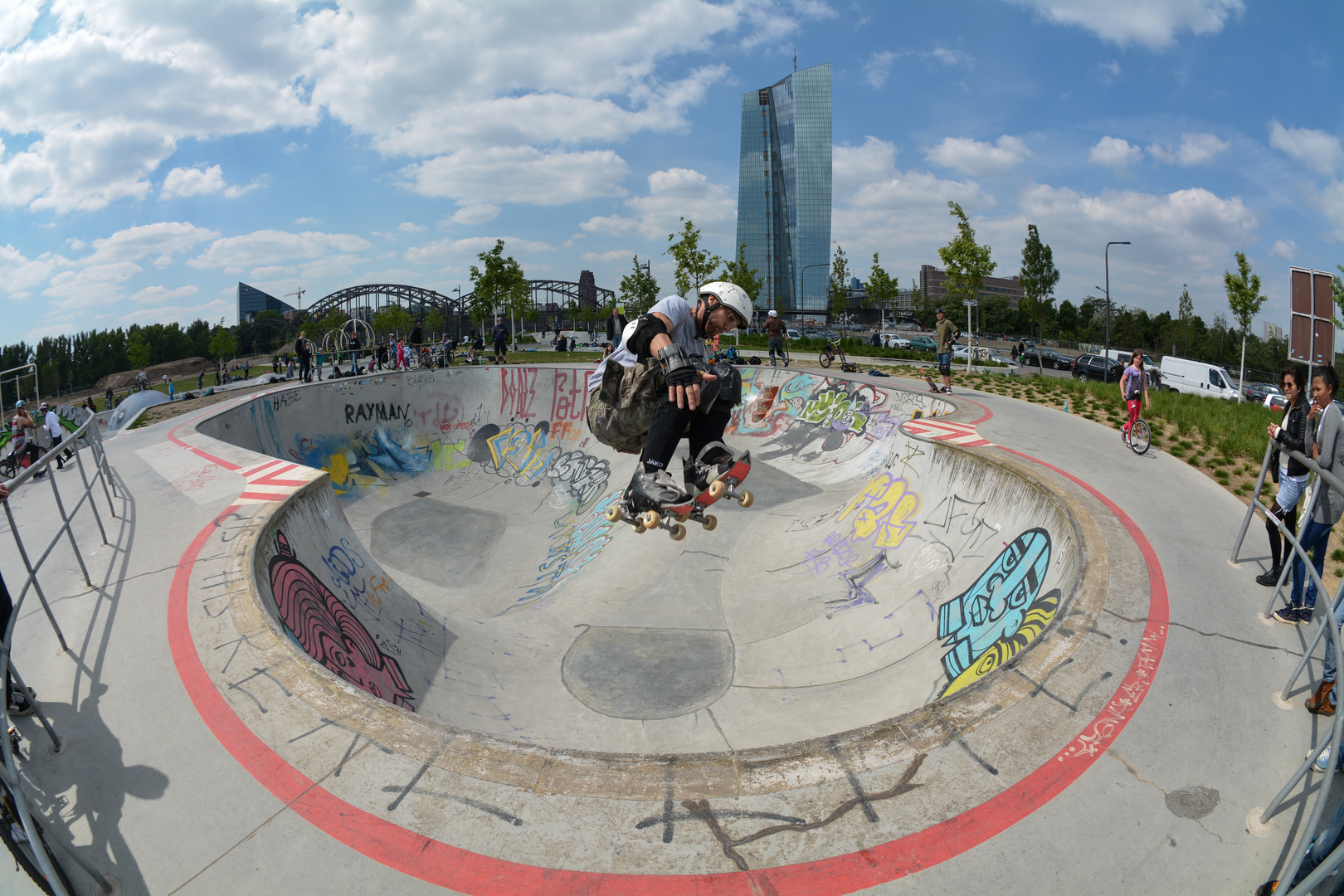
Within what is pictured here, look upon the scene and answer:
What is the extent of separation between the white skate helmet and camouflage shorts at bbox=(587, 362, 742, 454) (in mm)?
421

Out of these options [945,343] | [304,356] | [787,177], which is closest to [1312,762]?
[945,343]

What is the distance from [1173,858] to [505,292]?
133 ft

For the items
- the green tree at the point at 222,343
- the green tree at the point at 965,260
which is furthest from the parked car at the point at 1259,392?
the green tree at the point at 222,343

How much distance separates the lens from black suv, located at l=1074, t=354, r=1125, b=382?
29422mm

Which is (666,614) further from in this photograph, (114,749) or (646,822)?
(114,749)

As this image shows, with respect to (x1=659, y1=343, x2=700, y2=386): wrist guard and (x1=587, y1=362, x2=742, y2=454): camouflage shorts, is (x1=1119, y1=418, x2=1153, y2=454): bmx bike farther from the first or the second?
(x1=659, y1=343, x2=700, y2=386): wrist guard

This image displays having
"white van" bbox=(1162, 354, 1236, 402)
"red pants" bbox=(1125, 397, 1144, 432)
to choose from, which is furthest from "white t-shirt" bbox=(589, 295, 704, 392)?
"white van" bbox=(1162, 354, 1236, 402)

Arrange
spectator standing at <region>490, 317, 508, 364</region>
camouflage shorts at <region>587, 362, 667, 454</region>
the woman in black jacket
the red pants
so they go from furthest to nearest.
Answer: spectator standing at <region>490, 317, 508, 364</region> < the red pants < the woman in black jacket < camouflage shorts at <region>587, 362, 667, 454</region>

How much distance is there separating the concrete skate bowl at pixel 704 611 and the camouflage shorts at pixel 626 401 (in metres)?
2.55

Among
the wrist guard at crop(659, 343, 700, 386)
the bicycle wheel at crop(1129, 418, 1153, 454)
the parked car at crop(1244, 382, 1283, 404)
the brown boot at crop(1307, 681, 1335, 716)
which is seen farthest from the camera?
the parked car at crop(1244, 382, 1283, 404)

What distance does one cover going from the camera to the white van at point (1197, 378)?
2381 centimetres

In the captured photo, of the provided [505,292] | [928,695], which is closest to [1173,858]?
[928,695]

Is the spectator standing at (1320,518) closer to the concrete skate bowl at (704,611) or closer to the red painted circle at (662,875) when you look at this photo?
the concrete skate bowl at (704,611)

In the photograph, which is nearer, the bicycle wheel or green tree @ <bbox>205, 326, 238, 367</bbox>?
the bicycle wheel
